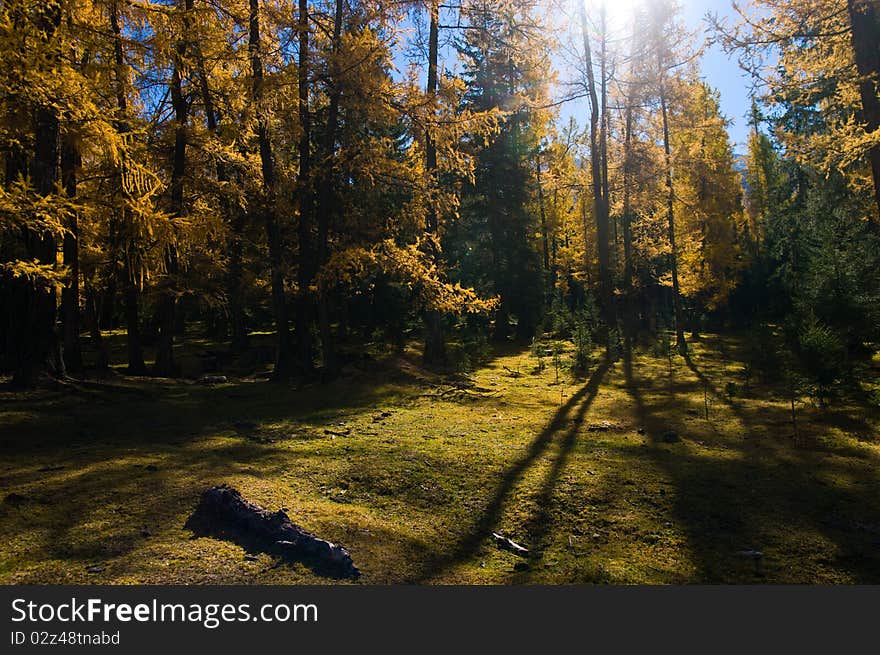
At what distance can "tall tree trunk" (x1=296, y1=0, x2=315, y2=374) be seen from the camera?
12594 millimetres

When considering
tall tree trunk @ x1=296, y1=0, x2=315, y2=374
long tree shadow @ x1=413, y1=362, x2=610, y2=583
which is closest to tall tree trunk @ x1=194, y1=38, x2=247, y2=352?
tall tree trunk @ x1=296, y1=0, x2=315, y2=374

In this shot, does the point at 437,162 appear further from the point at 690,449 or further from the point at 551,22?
the point at 690,449

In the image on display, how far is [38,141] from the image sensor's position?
9.10 meters

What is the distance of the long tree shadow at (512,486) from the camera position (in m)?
4.51

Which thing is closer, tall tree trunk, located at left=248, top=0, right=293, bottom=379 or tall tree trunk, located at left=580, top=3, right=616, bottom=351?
tall tree trunk, located at left=248, top=0, right=293, bottom=379

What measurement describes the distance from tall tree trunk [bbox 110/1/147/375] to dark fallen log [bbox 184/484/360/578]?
6.42m

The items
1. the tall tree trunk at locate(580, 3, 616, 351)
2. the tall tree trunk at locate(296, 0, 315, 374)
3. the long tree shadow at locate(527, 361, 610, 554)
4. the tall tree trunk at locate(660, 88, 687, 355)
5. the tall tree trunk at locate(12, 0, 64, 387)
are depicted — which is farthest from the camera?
the tall tree trunk at locate(660, 88, 687, 355)

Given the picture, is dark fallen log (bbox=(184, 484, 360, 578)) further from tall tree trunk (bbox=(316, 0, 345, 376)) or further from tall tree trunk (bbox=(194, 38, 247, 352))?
tall tree trunk (bbox=(194, 38, 247, 352))

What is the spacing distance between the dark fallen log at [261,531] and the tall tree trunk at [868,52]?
31.8ft

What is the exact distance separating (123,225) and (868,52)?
518 inches

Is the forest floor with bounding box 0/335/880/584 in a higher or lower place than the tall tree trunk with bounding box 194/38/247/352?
lower

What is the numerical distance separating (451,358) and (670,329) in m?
17.8

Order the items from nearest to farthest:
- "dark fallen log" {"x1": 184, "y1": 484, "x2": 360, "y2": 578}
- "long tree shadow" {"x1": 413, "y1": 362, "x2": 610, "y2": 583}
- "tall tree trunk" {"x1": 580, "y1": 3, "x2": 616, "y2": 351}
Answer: "dark fallen log" {"x1": 184, "y1": 484, "x2": 360, "y2": 578} < "long tree shadow" {"x1": 413, "y1": 362, "x2": 610, "y2": 583} < "tall tree trunk" {"x1": 580, "y1": 3, "x2": 616, "y2": 351}

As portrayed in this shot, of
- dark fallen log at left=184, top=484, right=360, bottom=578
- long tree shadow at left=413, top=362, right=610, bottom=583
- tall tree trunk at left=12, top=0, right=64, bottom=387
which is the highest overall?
tall tree trunk at left=12, top=0, right=64, bottom=387
